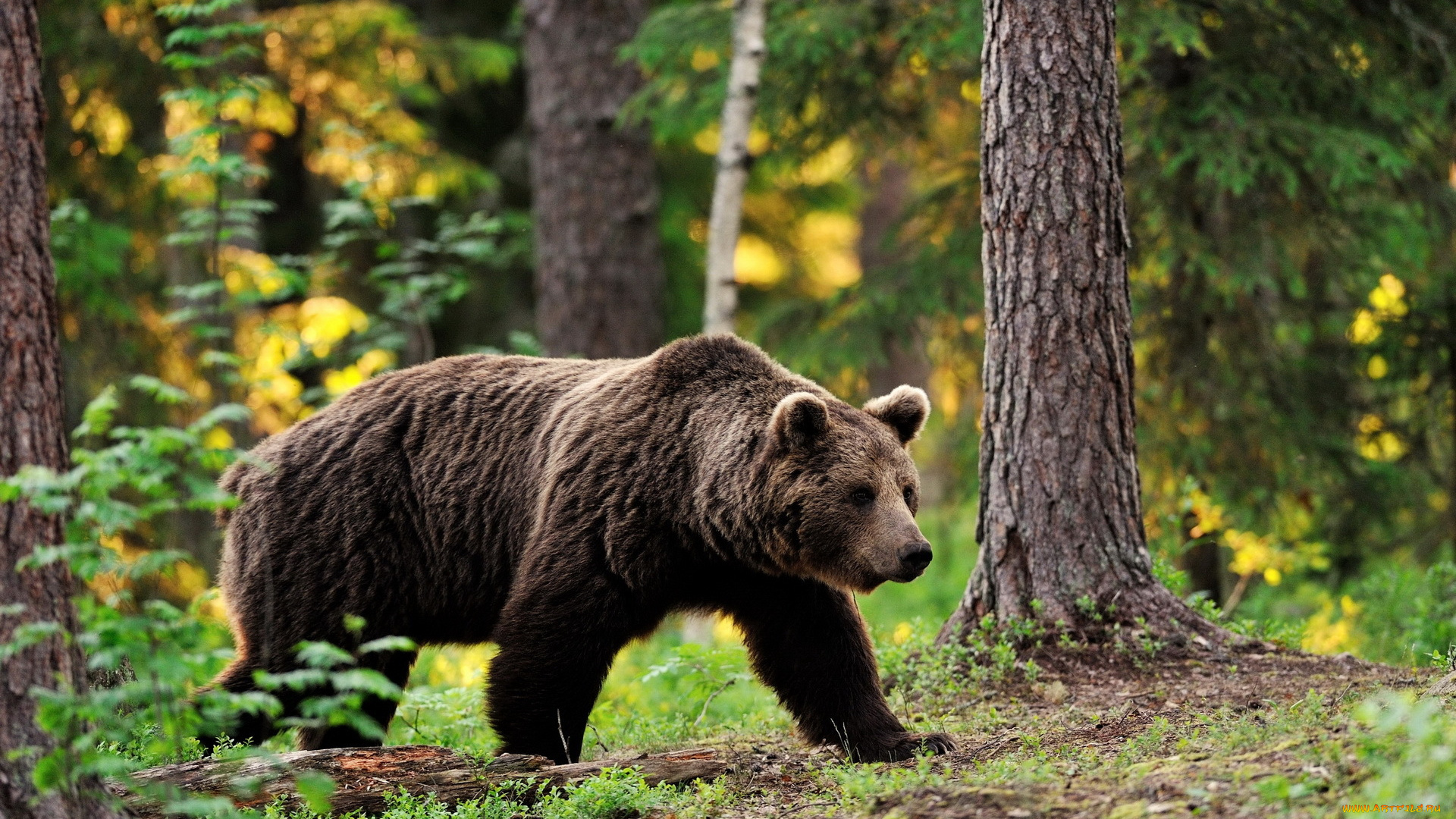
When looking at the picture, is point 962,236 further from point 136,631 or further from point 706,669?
point 136,631

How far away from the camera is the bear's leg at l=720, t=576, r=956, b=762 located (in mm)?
5969

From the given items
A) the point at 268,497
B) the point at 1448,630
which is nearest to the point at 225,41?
the point at 268,497

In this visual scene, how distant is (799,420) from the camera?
5.92 m

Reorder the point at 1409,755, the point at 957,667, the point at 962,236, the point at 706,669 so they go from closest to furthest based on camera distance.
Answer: the point at 1409,755 < the point at 957,667 < the point at 706,669 < the point at 962,236

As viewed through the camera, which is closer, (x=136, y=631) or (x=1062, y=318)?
(x=136, y=631)

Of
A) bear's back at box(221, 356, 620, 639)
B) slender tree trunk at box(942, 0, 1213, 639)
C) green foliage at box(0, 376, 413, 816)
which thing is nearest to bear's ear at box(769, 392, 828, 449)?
slender tree trunk at box(942, 0, 1213, 639)

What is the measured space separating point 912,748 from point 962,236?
514 cm

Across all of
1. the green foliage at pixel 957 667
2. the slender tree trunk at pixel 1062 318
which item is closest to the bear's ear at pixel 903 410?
the slender tree trunk at pixel 1062 318

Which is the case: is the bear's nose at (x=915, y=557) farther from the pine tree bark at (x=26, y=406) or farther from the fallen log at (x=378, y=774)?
the pine tree bark at (x=26, y=406)

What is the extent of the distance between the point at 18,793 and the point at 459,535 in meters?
2.75

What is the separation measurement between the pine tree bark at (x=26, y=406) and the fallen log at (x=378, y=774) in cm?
55

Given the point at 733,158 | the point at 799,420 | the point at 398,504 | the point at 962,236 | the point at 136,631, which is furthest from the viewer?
the point at 733,158

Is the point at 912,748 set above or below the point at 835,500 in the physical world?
below

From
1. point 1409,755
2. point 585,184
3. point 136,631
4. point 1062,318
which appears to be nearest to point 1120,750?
point 1409,755
